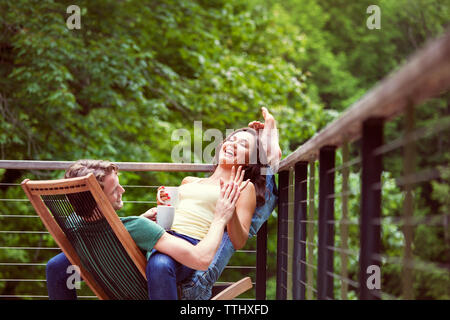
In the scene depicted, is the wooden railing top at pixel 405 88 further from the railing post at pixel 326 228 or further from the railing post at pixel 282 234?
the railing post at pixel 282 234

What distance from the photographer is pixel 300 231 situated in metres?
2.23

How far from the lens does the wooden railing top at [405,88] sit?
0.83 metres

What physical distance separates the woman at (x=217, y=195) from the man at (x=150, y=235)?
0.24 ft

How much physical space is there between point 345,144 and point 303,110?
7.82 m

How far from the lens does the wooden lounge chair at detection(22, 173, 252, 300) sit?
199 cm

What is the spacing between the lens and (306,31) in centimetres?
1377

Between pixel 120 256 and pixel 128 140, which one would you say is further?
pixel 128 140

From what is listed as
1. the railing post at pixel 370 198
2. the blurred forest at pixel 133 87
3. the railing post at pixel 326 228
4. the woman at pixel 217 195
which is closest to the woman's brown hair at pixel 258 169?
the woman at pixel 217 195

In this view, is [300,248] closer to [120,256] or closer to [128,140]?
[120,256]

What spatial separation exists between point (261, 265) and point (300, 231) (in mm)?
958
